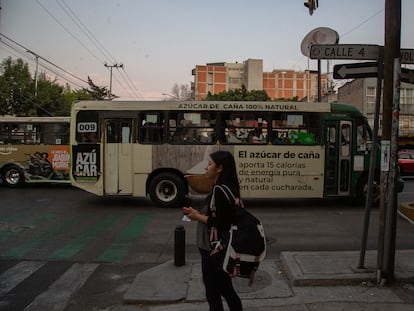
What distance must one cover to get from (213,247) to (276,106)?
26.4ft

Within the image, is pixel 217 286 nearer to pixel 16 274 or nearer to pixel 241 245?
pixel 241 245

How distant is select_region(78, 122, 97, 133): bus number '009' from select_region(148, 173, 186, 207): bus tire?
2166mm

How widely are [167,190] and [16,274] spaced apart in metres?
5.63

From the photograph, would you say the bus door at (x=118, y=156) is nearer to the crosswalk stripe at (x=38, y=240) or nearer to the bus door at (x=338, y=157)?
the crosswalk stripe at (x=38, y=240)

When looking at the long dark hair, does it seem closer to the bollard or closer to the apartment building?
the bollard

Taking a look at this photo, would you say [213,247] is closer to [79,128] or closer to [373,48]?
[373,48]

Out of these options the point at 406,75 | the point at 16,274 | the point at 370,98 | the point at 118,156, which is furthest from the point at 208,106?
the point at 370,98

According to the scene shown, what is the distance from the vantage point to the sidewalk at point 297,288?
4.29m

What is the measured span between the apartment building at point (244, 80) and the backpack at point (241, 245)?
113m

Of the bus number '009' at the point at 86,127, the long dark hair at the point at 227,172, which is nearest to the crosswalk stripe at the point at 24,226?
the bus number '009' at the point at 86,127

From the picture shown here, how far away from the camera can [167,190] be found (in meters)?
11.0

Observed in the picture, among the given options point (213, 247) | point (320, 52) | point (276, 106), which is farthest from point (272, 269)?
point (276, 106)

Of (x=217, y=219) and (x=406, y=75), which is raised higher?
(x=406, y=75)

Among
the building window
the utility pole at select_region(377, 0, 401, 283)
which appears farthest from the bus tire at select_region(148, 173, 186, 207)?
the building window
